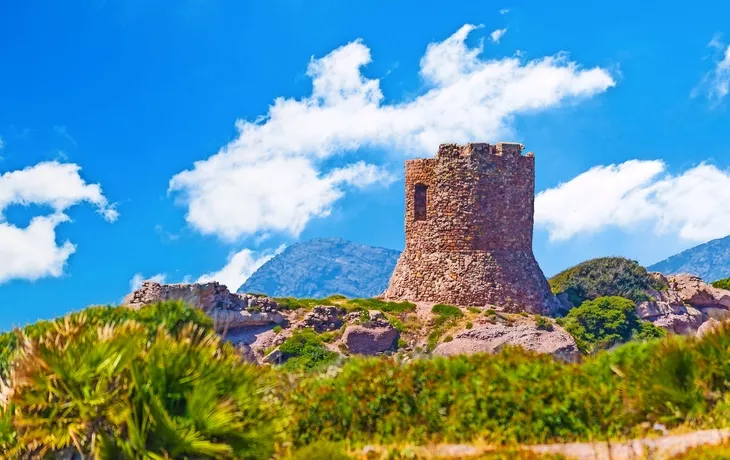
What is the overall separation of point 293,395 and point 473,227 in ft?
76.3

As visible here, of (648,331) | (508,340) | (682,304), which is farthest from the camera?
(682,304)

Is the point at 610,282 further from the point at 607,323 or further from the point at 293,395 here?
the point at 293,395

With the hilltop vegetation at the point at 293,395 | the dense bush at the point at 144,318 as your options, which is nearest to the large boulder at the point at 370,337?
the dense bush at the point at 144,318

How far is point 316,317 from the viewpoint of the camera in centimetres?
3928

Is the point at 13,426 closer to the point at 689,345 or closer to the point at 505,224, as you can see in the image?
the point at 689,345

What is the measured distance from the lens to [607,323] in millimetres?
41312

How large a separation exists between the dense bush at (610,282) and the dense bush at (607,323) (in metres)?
2.68

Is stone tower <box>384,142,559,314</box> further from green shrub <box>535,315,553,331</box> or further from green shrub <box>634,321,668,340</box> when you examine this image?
green shrub <box>634,321,668,340</box>

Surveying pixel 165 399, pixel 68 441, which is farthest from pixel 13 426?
pixel 165 399

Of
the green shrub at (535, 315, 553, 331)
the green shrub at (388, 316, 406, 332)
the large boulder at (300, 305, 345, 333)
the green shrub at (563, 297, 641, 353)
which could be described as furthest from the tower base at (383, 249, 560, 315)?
the large boulder at (300, 305, 345, 333)

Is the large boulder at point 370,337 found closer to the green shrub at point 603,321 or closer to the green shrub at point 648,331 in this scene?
the green shrub at point 603,321

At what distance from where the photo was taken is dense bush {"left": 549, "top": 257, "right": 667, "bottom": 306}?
4685cm

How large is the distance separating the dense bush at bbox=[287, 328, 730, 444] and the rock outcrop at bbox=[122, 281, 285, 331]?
19664 mm

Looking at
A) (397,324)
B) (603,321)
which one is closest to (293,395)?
(397,324)
